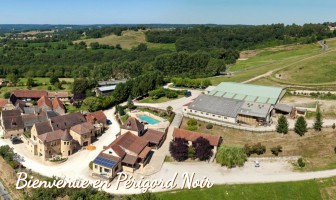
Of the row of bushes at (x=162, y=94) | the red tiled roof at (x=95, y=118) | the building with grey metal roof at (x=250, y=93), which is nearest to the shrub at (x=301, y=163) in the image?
the building with grey metal roof at (x=250, y=93)

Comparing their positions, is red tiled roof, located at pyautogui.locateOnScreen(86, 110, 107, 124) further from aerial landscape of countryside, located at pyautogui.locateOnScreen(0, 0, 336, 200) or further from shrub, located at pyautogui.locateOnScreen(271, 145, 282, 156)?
shrub, located at pyautogui.locateOnScreen(271, 145, 282, 156)

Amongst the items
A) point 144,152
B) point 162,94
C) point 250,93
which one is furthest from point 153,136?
point 250,93

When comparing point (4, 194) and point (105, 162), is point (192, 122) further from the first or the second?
point (4, 194)

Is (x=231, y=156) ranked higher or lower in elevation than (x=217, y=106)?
lower

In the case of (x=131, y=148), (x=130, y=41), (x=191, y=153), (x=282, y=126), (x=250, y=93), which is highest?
(x=130, y=41)

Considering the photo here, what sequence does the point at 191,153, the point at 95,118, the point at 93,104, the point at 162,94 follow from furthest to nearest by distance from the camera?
the point at 162,94, the point at 93,104, the point at 95,118, the point at 191,153

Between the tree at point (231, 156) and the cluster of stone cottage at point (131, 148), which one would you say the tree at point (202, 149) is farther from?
the cluster of stone cottage at point (131, 148)
